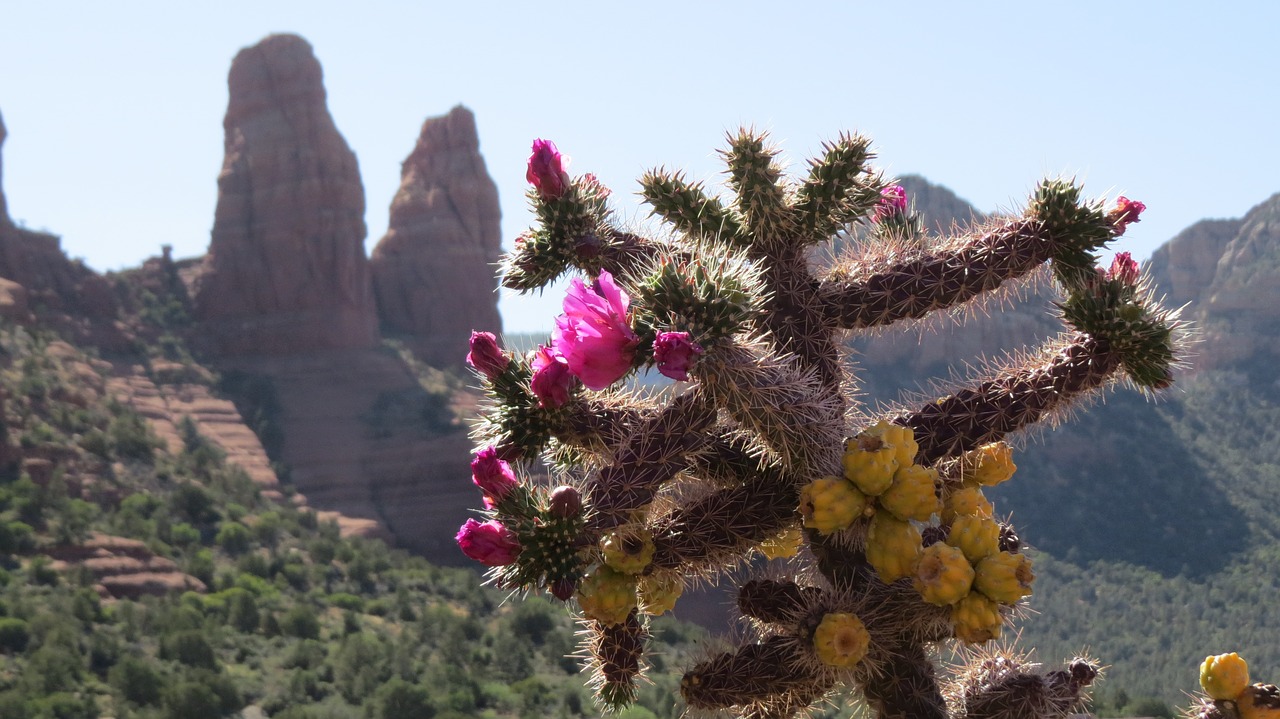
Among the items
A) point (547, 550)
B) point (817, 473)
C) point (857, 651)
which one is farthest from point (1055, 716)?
point (547, 550)

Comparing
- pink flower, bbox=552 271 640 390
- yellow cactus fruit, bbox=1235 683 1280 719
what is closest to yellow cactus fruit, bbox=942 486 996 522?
yellow cactus fruit, bbox=1235 683 1280 719

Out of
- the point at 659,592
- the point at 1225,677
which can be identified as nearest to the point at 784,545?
the point at 659,592

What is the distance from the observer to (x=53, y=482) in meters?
32.8

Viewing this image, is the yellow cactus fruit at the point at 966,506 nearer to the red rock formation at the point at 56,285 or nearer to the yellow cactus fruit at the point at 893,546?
the yellow cactus fruit at the point at 893,546

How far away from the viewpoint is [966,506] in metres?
3.55

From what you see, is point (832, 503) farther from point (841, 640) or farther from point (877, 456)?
point (841, 640)

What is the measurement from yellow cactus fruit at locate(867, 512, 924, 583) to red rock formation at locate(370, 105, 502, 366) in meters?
53.2

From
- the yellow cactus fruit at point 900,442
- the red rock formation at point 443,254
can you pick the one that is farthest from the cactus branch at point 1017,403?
the red rock formation at point 443,254

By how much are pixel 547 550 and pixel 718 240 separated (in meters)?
1.60

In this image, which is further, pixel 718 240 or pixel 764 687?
pixel 718 240

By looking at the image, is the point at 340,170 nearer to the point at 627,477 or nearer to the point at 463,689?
the point at 463,689

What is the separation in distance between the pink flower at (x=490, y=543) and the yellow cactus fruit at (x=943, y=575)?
1.20 metres

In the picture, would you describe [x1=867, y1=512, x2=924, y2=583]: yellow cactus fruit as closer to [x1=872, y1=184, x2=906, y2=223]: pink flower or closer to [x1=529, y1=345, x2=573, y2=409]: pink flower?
[x1=529, y1=345, x2=573, y2=409]: pink flower

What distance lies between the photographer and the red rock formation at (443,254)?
56281 millimetres
